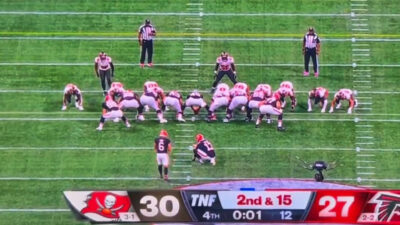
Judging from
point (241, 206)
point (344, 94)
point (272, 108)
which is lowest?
point (241, 206)

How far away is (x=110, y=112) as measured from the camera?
37.2m

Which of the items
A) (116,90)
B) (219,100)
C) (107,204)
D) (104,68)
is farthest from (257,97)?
(107,204)

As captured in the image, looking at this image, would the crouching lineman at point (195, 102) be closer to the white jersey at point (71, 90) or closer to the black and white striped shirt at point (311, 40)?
the white jersey at point (71, 90)

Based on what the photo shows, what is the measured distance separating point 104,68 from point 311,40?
19.1 feet

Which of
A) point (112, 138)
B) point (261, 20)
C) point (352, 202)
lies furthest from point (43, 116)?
point (352, 202)

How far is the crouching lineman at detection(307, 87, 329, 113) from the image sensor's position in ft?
125

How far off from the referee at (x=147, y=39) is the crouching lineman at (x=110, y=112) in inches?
106

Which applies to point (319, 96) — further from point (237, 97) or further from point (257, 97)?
point (237, 97)

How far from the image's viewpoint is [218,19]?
41.2 metres

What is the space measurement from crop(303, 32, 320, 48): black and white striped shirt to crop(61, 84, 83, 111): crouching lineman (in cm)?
647

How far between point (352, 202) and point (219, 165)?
6249 mm

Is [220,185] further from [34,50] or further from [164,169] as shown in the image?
[34,50]

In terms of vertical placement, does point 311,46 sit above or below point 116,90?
above

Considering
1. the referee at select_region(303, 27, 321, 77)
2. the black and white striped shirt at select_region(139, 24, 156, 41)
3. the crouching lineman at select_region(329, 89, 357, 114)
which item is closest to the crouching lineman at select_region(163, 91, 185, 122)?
the black and white striped shirt at select_region(139, 24, 156, 41)
